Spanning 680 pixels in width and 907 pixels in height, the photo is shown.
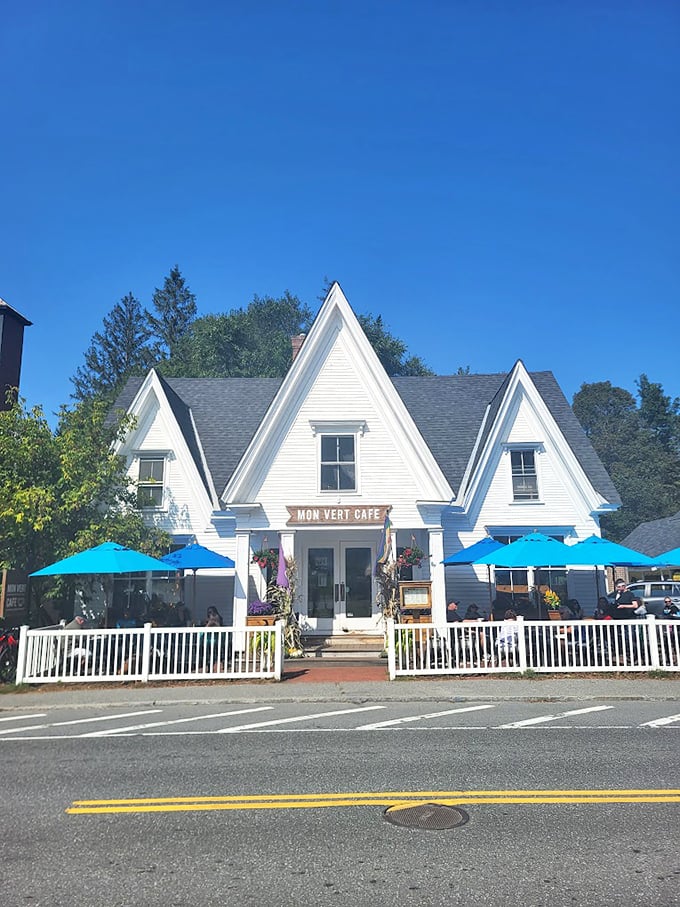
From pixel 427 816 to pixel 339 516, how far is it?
1250 centimetres

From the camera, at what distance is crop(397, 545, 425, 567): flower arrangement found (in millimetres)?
17625

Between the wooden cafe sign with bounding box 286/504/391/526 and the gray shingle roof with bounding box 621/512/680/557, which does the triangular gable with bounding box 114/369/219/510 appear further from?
the gray shingle roof with bounding box 621/512/680/557

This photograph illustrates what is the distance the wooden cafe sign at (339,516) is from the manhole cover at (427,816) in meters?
12.1

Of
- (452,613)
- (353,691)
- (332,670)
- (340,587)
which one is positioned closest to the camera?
(353,691)

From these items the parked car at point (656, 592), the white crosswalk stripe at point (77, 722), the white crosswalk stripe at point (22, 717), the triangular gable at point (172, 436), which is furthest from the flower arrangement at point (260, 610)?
the parked car at point (656, 592)

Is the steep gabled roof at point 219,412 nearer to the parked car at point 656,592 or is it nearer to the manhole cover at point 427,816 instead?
the parked car at point 656,592

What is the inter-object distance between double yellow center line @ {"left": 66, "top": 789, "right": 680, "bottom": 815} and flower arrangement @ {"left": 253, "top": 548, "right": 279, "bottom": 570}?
38.4 feet

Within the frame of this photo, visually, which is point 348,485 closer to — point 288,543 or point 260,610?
point 288,543

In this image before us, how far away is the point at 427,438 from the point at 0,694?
1525cm

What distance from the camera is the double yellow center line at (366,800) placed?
6031mm

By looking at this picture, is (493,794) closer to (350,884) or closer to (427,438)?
(350,884)

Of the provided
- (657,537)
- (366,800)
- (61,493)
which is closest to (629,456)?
(657,537)

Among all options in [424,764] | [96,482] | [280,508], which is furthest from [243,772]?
[96,482]

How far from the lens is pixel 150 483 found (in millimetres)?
20109
